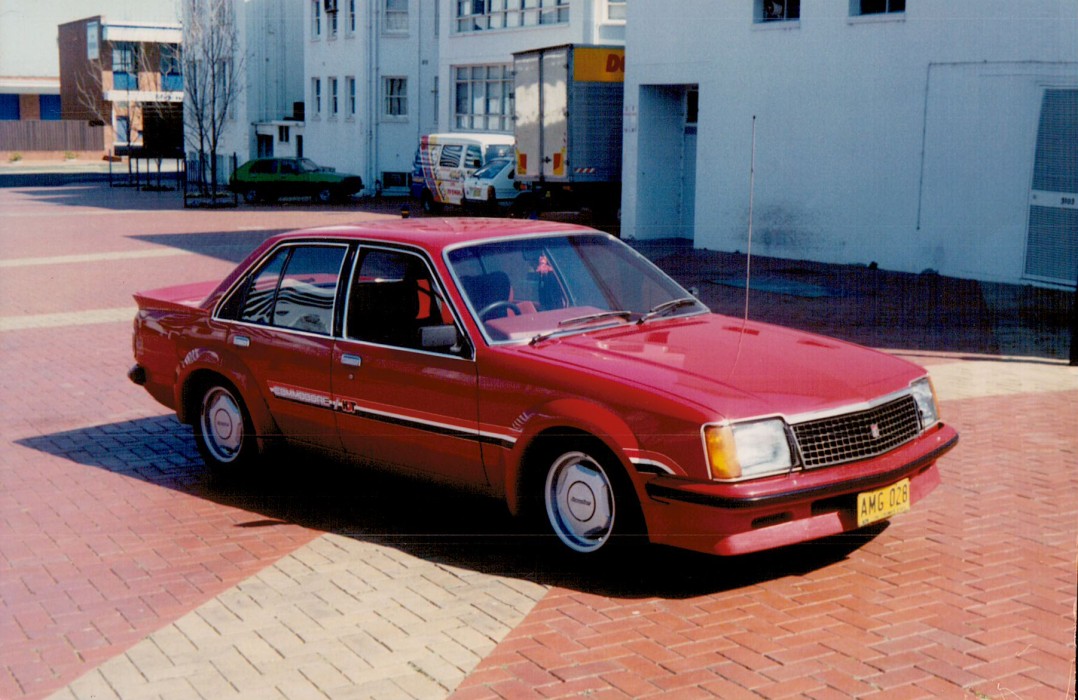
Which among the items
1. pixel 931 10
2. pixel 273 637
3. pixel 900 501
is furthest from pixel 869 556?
pixel 931 10

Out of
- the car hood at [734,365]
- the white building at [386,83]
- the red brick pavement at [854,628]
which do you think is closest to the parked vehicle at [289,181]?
the white building at [386,83]

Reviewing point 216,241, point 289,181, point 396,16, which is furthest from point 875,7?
point 396,16

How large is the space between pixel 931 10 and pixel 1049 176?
3.12 m

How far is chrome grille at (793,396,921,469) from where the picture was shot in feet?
17.7

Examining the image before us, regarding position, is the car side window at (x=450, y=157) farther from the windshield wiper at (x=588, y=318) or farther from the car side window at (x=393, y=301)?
the windshield wiper at (x=588, y=318)

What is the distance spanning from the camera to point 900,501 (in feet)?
18.8

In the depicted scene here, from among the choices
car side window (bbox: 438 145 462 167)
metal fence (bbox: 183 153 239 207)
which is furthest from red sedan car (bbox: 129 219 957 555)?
metal fence (bbox: 183 153 239 207)

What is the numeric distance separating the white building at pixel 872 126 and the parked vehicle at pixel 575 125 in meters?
1.48

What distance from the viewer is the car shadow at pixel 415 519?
230 inches

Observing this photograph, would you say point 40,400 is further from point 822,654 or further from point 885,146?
point 885,146

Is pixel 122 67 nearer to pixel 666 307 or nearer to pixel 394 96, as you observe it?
pixel 394 96

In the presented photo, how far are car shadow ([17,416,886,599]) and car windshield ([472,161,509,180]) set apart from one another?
22175 mm

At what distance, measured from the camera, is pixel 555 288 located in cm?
652

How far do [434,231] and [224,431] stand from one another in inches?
75.7
